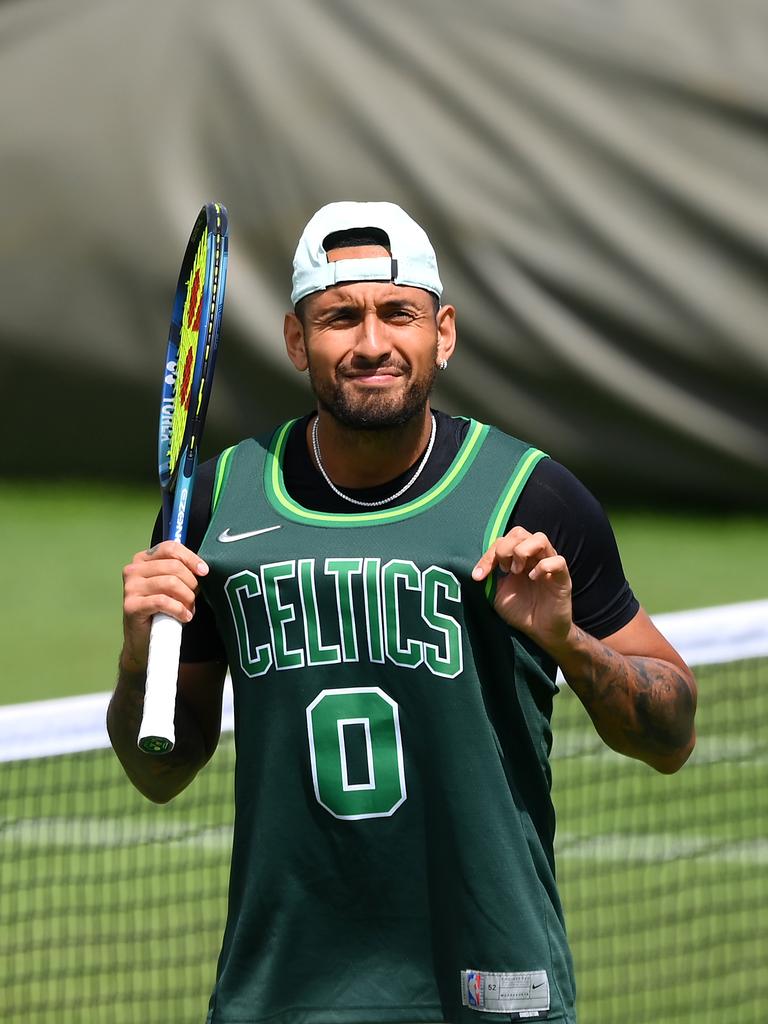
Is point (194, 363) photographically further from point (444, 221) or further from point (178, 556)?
point (444, 221)

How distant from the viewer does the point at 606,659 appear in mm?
3875

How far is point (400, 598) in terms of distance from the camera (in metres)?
3.85

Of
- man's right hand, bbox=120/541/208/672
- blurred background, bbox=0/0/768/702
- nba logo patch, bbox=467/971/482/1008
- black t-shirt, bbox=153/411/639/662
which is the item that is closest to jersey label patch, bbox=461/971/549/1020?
nba logo patch, bbox=467/971/482/1008

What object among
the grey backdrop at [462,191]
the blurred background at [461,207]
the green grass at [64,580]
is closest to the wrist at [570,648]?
the green grass at [64,580]

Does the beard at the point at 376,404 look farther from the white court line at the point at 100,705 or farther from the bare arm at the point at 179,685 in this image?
the white court line at the point at 100,705

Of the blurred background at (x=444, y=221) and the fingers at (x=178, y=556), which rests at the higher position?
the blurred background at (x=444, y=221)

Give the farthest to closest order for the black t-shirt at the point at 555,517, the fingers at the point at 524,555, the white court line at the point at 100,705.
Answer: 1. the white court line at the point at 100,705
2. the black t-shirt at the point at 555,517
3. the fingers at the point at 524,555

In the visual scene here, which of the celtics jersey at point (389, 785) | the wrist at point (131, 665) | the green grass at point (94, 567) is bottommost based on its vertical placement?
the celtics jersey at point (389, 785)

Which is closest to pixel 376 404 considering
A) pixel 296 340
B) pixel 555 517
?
pixel 296 340

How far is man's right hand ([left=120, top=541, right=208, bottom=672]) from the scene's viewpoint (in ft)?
12.7

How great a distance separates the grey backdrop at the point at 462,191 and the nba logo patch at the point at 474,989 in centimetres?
1032

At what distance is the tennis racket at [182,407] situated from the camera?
12.4 ft

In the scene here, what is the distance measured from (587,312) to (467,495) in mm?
10072

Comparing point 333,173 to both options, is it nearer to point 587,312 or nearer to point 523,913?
point 587,312
